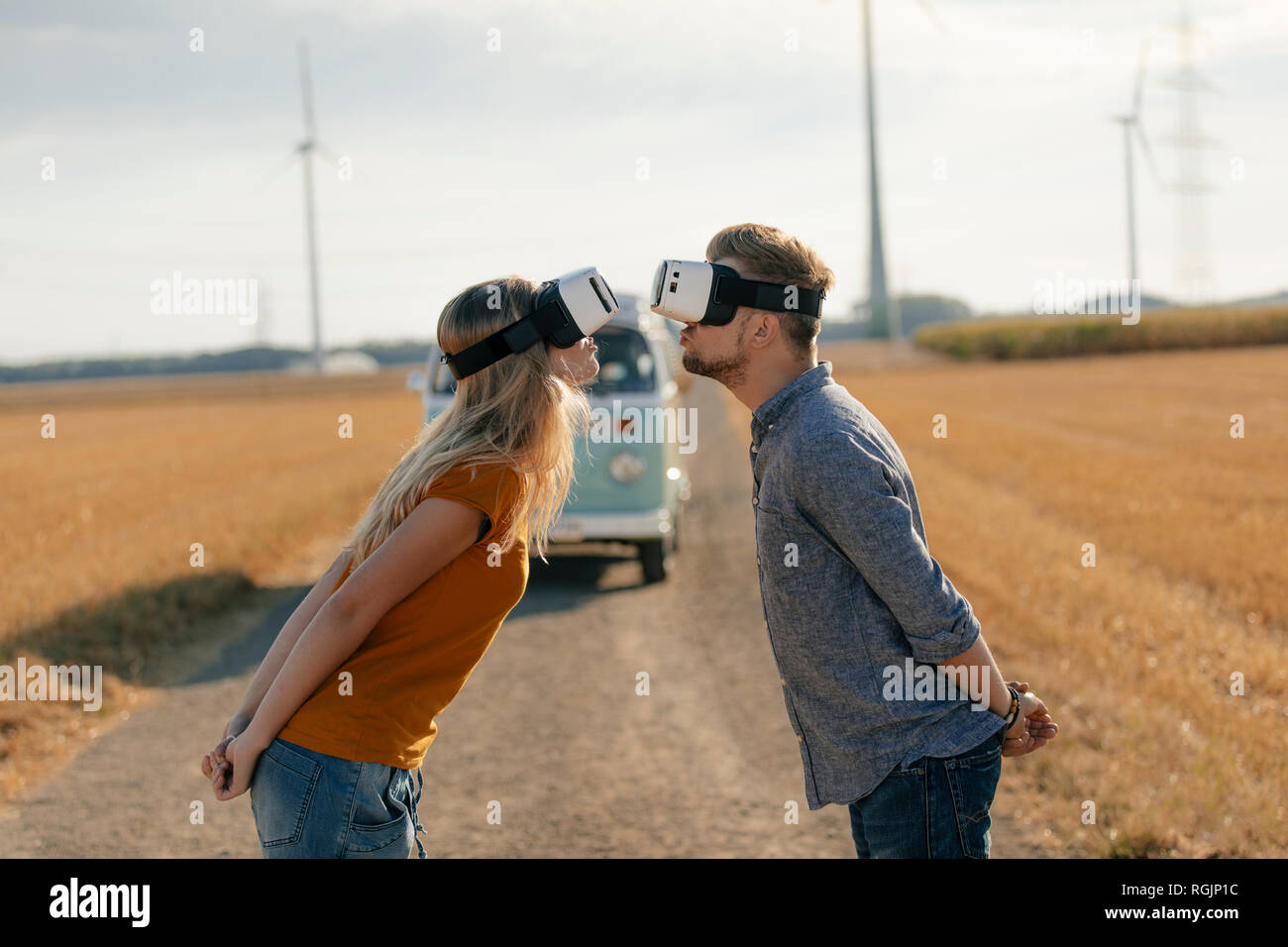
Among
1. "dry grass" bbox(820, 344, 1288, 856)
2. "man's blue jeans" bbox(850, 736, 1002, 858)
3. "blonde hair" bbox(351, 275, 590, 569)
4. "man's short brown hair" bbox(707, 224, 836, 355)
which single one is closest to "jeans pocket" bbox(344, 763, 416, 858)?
"blonde hair" bbox(351, 275, 590, 569)

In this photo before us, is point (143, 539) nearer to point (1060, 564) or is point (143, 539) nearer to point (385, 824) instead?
point (1060, 564)

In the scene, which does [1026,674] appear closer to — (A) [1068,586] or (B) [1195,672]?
(B) [1195,672]

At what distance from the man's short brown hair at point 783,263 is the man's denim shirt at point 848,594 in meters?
0.10

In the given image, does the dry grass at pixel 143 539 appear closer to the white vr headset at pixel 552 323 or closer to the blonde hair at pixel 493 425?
the blonde hair at pixel 493 425

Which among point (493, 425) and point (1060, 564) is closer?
point (493, 425)

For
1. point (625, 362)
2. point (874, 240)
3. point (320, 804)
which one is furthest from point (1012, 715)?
point (874, 240)

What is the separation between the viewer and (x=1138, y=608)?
7.40 meters

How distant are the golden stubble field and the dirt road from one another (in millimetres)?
442

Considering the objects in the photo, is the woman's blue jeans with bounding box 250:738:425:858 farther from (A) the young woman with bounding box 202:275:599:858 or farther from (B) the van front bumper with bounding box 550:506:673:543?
(B) the van front bumper with bounding box 550:506:673:543

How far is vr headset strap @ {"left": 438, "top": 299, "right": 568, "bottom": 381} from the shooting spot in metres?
2.25

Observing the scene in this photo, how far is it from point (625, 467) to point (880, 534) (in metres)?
7.66

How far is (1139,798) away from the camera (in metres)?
4.36
